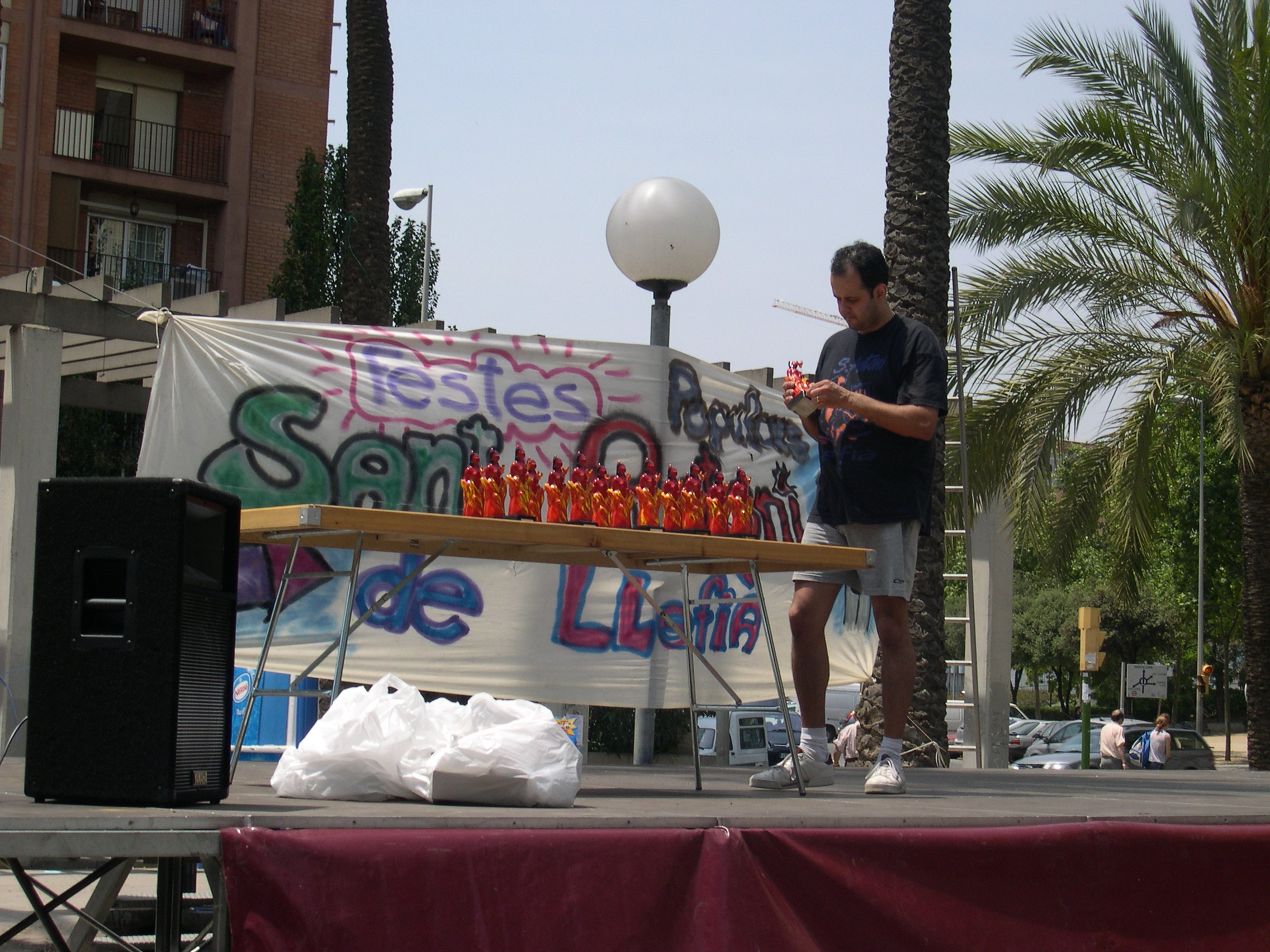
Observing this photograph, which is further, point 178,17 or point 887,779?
point 178,17

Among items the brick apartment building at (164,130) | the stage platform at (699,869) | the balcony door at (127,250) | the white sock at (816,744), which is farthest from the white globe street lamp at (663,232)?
the balcony door at (127,250)

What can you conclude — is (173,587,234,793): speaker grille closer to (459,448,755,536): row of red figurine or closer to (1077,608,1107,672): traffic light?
(459,448,755,536): row of red figurine

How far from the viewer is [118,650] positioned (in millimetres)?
2959

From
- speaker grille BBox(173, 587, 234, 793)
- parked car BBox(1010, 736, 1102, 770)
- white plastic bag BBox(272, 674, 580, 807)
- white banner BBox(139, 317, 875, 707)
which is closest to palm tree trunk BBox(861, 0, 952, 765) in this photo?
white banner BBox(139, 317, 875, 707)

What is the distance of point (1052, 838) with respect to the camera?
324 centimetres

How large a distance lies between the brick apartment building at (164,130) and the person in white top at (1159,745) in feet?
62.6

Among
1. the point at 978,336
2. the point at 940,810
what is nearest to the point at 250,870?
the point at 940,810

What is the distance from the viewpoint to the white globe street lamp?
705cm

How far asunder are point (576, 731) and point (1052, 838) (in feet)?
19.0

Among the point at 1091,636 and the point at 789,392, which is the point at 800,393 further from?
the point at 1091,636

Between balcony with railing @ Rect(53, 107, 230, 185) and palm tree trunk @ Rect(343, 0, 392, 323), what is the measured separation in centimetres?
1683

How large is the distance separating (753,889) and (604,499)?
1999 millimetres

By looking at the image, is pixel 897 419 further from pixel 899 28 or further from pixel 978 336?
pixel 978 336

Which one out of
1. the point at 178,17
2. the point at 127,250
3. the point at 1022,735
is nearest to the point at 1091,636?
the point at 1022,735
